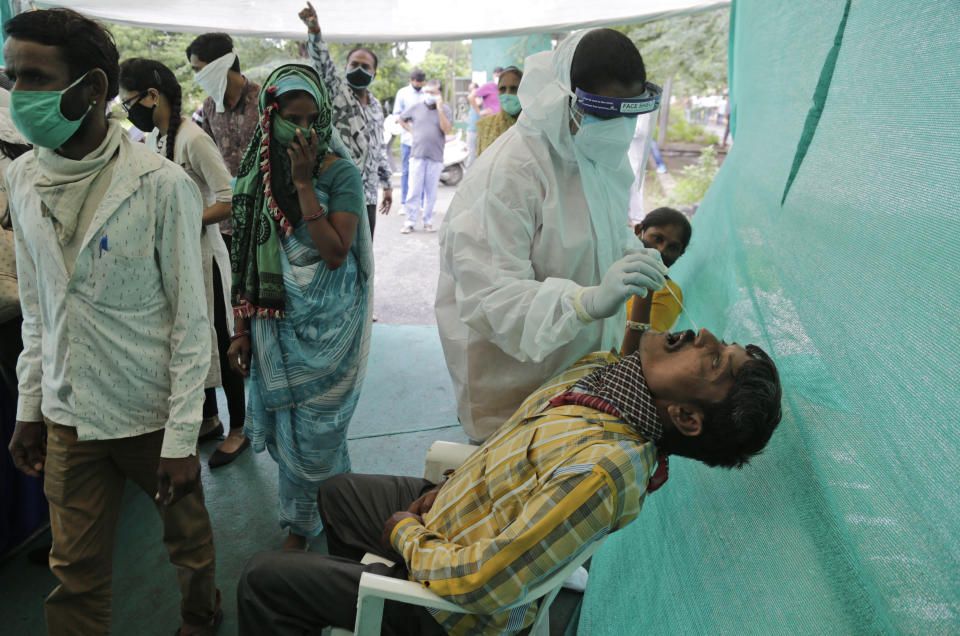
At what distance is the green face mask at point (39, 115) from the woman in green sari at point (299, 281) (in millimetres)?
664

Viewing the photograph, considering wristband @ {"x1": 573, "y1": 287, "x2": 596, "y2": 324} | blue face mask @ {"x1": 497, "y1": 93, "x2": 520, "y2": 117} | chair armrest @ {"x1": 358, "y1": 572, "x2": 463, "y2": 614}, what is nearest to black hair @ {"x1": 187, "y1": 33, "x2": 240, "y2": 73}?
blue face mask @ {"x1": 497, "y1": 93, "x2": 520, "y2": 117}

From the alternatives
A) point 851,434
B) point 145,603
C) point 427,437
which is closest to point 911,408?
point 851,434

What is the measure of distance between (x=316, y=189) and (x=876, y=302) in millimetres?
1605

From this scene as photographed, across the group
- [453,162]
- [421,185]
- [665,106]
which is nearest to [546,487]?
[421,185]

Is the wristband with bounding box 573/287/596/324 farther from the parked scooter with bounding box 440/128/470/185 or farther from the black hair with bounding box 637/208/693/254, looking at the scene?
the parked scooter with bounding box 440/128/470/185

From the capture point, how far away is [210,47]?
2.94 meters

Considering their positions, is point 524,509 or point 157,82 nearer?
point 524,509

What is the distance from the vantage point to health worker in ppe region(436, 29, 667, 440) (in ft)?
4.78

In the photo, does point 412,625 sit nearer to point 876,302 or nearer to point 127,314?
point 127,314

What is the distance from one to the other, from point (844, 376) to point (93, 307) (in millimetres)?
1628

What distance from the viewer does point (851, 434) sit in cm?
110

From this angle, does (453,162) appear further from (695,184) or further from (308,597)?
(308,597)

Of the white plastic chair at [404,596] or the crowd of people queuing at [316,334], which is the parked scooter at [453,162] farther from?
the white plastic chair at [404,596]

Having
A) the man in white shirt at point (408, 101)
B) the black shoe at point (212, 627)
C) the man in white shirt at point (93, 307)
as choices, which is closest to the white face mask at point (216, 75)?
the man in white shirt at point (93, 307)
